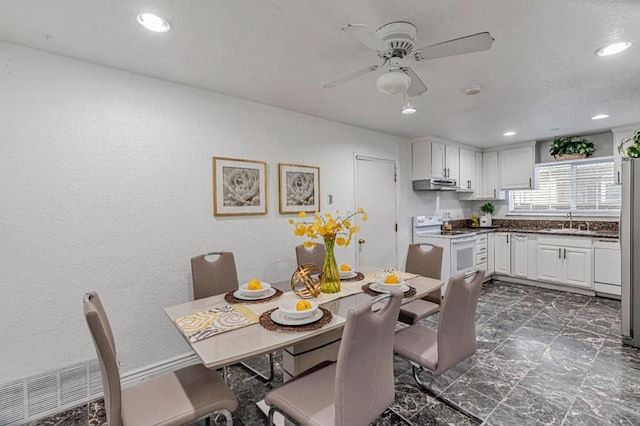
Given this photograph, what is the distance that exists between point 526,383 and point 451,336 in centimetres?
113

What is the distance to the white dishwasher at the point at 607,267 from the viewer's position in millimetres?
4012

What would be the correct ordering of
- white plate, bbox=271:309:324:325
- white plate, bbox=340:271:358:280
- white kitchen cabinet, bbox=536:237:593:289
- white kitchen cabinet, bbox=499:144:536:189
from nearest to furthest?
white plate, bbox=271:309:324:325 → white plate, bbox=340:271:358:280 → white kitchen cabinet, bbox=536:237:593:289 → white kitchen cabinet, bbox=499:144:536:189

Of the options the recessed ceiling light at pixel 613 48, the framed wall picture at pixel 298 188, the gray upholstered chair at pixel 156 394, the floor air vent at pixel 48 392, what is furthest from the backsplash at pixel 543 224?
the floor air vent at pixel 48 392

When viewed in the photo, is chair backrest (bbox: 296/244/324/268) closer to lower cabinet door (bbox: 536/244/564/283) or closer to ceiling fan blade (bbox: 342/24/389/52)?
ceiling fan blade (bbox: 342/24/389/52)

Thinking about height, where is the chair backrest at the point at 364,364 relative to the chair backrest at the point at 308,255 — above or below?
below

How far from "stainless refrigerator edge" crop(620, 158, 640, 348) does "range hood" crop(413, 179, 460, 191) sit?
204cm

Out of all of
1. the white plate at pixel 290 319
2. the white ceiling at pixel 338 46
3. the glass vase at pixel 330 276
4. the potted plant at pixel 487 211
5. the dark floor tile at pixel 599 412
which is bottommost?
the dark floor tile at pixel 599 412

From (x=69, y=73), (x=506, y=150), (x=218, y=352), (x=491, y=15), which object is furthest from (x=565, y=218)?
(x=69, y=73)

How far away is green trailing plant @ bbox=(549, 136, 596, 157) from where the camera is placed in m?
4.53

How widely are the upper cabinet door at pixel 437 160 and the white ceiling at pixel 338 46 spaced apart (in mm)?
1318

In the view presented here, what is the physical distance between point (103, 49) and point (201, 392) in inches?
85.7

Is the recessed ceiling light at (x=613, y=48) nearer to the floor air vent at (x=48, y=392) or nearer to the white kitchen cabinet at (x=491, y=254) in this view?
the white kitchen cabinet at (x=491, y=254)

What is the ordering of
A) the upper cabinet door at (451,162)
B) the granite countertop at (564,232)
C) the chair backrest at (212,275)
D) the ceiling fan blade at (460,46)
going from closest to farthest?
1. the ceiling fan blade at (460,46)
2. the chair backrest at (212,275)
3. the granite countertop at (564,232)
4. the upper cabinet door at (451,162)

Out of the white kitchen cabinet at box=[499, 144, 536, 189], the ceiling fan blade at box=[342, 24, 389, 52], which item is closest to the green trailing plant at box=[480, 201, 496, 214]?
the white kitchen cabinet at box=[499, 144, 536, 189]
